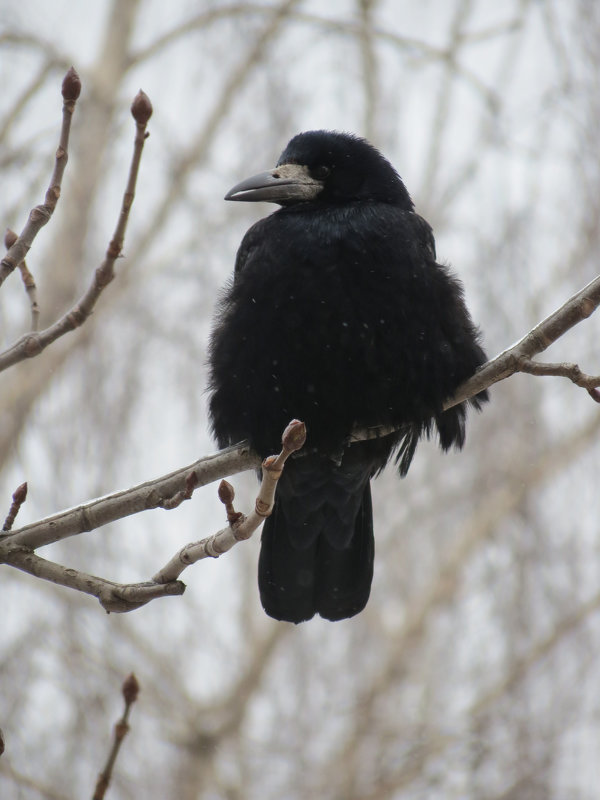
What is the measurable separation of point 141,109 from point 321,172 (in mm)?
1677

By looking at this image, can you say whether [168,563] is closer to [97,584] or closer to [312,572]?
[97,584]

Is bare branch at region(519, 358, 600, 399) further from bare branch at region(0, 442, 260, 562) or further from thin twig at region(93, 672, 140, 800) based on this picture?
thin twig at region(93, 672, 140, 800)

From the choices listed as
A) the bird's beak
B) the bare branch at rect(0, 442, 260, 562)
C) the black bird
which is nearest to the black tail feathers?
the black bird

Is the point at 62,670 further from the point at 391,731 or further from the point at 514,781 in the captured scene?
the point at 514,781

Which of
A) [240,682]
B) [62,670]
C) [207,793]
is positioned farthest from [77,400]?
[207,793]

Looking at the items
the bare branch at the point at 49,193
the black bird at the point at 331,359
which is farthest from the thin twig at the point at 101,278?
the black bird at the point at 331,359

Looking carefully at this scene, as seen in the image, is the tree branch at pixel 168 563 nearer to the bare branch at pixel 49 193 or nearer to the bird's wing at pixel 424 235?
the bare branch at pixel 49 193

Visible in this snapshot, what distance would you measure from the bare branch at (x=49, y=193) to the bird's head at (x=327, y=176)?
4.22 feet

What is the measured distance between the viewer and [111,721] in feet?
17.6

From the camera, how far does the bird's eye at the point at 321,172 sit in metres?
3.63

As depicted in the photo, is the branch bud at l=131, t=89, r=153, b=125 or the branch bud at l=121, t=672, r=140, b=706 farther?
the branch bud at l=121, t=672, r=140, b=706

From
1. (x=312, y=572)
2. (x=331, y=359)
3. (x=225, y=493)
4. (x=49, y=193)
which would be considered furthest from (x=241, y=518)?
(x=312, y=572)

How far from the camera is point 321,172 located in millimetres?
3639

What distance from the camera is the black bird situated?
3.08m
